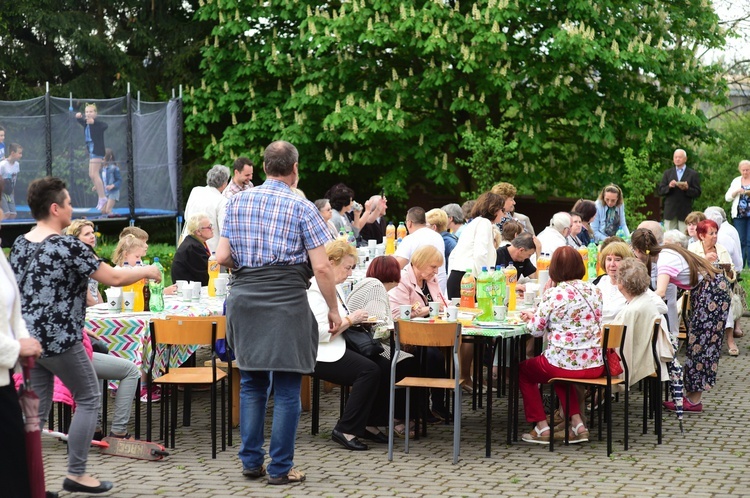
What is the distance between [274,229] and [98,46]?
62.3 ft

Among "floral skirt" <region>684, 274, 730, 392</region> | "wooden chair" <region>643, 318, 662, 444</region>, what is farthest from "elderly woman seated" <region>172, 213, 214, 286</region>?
"floral skirt" <region>684, 274, 730, 392</region>

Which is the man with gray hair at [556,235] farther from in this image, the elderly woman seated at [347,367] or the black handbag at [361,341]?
the elderly woman seated at [347,367]

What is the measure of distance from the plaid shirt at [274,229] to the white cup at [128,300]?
2.22m

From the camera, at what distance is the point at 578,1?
20578mm

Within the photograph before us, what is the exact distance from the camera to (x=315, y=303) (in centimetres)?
838

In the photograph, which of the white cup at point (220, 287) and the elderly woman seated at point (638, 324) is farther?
the white cup at point (220, 287)

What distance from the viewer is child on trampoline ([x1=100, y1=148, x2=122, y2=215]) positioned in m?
20.3

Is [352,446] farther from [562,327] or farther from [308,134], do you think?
[308,134]

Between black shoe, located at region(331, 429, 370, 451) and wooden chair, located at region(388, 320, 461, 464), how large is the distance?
0.33m

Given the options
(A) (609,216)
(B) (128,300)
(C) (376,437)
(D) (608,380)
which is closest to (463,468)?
(C) (376,437)

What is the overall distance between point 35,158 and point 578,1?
9799mm

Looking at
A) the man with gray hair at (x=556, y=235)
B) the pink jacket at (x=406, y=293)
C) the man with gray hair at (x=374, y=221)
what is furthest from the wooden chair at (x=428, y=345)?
the man with gray hair at (x=374, y=221)

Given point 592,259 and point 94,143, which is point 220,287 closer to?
point 592,259

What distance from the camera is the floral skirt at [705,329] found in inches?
401
